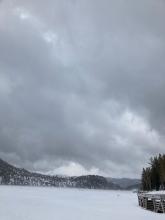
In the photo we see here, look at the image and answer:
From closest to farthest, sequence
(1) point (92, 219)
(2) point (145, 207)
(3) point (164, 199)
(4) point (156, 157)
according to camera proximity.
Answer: (1) point (92, 219) < (3) point (164, 199) < (2) point (145, 207) < (4) point (156, 157)

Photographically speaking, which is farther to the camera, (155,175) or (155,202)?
(155,175)

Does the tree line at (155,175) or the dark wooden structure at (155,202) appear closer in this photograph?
the dark wooden structure at (155,202)

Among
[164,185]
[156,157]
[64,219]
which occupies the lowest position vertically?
[64,219]

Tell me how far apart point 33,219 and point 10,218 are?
2743mm

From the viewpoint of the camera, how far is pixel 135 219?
4566cm

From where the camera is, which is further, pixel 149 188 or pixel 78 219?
pixel 149 188

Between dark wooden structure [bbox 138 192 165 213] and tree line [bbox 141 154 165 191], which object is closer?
dark wooden structure [bbox 138 192 165 213]

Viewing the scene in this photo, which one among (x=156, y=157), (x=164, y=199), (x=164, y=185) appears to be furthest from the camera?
(x=156, y=157)

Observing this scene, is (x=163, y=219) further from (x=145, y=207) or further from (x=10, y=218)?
(x=145, y=207)

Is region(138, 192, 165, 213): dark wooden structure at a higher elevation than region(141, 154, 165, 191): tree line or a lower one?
lower

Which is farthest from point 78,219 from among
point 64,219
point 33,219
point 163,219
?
point 163,219

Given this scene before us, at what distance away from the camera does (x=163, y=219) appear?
147 ft

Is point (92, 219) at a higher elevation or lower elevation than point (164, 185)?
lower

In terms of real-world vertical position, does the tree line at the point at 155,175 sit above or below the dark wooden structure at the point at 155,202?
above
